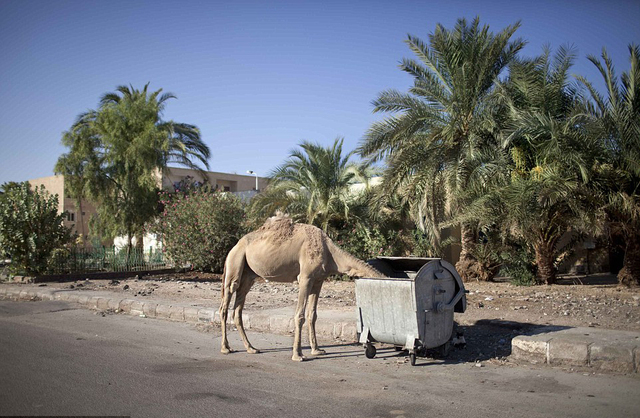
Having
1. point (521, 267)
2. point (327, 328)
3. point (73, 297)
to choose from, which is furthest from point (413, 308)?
point (73, 297)

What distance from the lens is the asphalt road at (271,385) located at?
16.3 feet

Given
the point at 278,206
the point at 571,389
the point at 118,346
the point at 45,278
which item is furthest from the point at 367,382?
the point at 45,278

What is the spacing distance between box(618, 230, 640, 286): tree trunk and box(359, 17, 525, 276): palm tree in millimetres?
4105

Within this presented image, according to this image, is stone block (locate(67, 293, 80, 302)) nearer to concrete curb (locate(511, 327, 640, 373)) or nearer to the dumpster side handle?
the dumpster side handle

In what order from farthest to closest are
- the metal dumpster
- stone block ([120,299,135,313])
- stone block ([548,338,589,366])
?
stone block ([120,299,135,313])
the metal dumpster
stone block ([548,338,589,366])

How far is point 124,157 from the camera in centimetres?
2562

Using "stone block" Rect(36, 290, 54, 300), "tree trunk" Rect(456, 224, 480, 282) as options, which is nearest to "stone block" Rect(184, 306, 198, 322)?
"stone block" Rect(36, 290, 54, 300)

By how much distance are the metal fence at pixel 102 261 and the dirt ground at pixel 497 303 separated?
325 centimetres

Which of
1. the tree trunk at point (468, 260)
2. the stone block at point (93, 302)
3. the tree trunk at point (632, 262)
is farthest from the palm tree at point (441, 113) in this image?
the stone block at point (93, 302)

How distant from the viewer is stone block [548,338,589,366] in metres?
6.55

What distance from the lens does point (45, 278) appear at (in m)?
19.5

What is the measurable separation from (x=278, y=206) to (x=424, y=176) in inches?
245

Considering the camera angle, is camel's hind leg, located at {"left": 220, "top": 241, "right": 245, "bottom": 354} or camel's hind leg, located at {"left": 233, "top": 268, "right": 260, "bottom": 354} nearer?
camel's hind leg, located at {"left": 220, "top": 241, "right": 245, "bottom": 354}

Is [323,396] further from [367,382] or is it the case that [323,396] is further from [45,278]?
[45,278]
